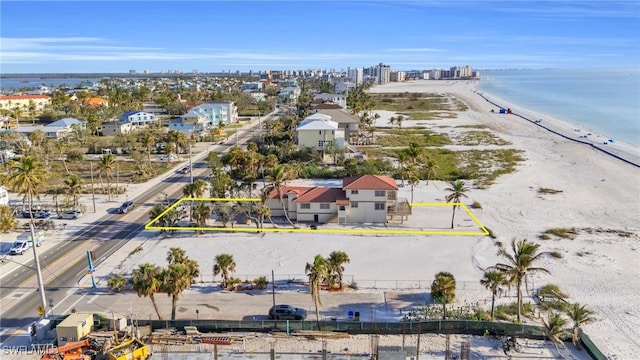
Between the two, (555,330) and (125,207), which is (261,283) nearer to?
(555,330)

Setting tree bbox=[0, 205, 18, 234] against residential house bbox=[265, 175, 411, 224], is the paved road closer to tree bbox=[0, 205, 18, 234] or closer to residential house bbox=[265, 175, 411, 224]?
tree bbox=[0, 205, 18, 234]

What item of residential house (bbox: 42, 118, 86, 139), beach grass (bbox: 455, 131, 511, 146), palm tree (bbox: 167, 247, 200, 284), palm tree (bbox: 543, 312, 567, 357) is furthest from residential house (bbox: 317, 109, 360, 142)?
palm tree (bbox: 543, 312, 567, 357)

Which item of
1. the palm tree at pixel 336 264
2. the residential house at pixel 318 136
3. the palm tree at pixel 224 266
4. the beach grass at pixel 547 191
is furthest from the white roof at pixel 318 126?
the palm tree at pixel 336 264

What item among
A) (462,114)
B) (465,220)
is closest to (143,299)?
(465,220)

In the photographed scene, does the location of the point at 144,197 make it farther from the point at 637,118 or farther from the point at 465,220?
the point at 637,118

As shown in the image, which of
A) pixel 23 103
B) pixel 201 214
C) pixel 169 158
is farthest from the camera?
pixel 23 103

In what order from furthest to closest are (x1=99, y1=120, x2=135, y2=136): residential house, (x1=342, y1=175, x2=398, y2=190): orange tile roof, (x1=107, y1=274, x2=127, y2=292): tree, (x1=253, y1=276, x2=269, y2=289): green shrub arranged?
1. (x1=99, y1=120, x2=135, y2=136): residential house
2. (x1=342, y1=175, x2=398, y2=190): orange tile roof
3. (x1=253, y1=276, x2=269, y2=289): green shrub
4. (x1=107, y1=274, x2=127, y2=292): tree

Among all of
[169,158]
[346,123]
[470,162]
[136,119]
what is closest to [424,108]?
[346,123]
